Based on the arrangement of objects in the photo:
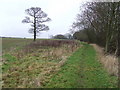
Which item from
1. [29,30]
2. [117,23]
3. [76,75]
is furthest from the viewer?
[29,30]

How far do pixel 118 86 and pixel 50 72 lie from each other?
3.85 meters

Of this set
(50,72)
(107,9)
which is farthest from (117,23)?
(50,72)

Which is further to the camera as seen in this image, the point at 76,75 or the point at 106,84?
the point at 76,75

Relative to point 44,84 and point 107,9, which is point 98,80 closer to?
point 44,84

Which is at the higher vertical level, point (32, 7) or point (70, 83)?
point (32, 7)

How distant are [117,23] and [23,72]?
14.0 metres

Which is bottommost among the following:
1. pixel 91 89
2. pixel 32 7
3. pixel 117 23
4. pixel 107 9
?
pixel 91 89

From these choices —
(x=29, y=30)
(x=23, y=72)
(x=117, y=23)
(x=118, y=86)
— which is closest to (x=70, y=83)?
(x=118, y=86)

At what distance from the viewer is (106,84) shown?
8.36 m

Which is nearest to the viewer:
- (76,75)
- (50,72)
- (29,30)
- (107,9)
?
(76,75)

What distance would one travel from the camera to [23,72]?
10.8 meters

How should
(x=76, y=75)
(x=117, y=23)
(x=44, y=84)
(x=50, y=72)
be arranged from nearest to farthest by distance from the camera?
(x=44, y=84)
(x=76, y=75)
(x=50, y=72)
(x=117, y=23)

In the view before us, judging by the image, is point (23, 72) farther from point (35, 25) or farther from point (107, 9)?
point (35, 25)

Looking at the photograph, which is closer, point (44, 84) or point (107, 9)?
point (44, 84)
